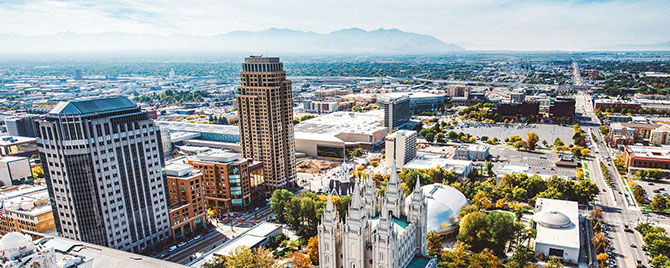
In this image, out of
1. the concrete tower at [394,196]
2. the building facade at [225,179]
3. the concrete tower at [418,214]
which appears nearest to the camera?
the concrete tower at [418,214]

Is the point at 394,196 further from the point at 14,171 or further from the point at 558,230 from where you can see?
the point at 14,171

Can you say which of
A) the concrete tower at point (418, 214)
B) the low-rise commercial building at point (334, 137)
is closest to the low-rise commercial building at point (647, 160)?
the low-rise commercial building at point (334, 137)

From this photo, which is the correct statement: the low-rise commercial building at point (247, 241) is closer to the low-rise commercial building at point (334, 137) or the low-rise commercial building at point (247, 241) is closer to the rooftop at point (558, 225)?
the rooftop at point (558, 225)

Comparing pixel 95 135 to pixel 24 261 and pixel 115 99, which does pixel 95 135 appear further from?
pixel 24 261

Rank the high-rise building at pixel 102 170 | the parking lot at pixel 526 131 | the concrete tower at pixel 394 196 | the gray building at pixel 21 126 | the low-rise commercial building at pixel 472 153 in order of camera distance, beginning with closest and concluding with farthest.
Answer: the concrete tower at pixel 394 196 → the high-rise building at pixel 102 170 → the low-rise commercial building at pixel 472 153 → the gray building at pixel 21 126 → the parking lot at pixel 526 131

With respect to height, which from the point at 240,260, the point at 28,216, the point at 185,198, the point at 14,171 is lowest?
the point at 240,260

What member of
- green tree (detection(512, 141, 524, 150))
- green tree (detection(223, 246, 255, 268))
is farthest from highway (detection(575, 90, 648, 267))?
green tree (detection(223, 246, 255, 268))

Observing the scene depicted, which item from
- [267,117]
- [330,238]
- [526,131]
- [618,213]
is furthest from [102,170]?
[526,131]
